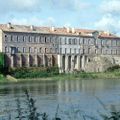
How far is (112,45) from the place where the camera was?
125625mm

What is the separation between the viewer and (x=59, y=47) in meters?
116

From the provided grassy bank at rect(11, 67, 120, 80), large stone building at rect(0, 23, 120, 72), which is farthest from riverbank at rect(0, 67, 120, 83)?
large stone building at rect(0, 23, 120, 72)

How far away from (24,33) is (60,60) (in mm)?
10092

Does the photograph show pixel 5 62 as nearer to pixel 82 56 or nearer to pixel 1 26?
pixel 1 26

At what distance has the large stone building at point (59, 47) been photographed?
347ft

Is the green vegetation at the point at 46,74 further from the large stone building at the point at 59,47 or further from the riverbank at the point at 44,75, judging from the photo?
the large stone building at the point at 59,47

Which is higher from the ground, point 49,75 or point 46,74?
point 46,74

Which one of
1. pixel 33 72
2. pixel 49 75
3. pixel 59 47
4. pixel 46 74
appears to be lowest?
pixel 49 75

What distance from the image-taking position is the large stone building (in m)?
106

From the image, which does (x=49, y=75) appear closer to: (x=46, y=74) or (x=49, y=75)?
(x=49, y=75)

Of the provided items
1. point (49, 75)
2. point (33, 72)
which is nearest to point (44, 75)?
point (49, 75)

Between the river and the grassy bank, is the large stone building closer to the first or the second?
the grassy bank

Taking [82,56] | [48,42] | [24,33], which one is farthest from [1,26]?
[82,56]

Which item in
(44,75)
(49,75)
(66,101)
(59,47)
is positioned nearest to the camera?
(66,101)
